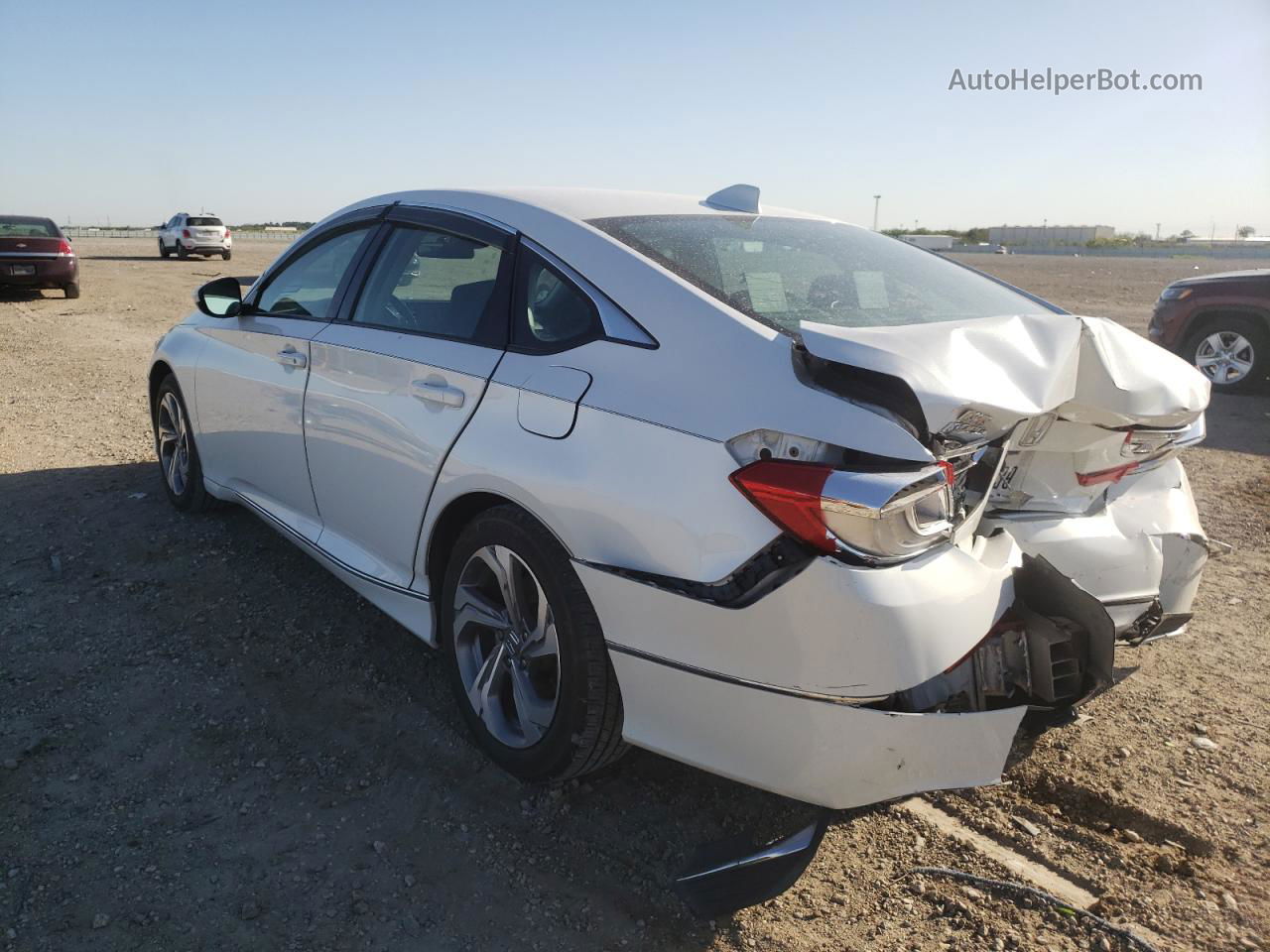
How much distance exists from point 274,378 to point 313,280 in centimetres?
43

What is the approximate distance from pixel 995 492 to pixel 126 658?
3.12 meters

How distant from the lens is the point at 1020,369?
7.52 ft

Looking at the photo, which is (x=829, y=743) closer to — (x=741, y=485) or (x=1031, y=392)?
(x=741, y=485)

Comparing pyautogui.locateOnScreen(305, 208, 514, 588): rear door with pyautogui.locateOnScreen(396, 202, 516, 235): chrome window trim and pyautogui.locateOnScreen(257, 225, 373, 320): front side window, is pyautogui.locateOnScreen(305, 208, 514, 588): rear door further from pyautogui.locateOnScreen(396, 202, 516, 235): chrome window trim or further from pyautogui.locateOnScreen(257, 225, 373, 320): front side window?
pyautogui.locateOnScreen(257, 225, 373, 320): front side window

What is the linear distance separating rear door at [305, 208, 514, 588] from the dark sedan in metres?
16.6

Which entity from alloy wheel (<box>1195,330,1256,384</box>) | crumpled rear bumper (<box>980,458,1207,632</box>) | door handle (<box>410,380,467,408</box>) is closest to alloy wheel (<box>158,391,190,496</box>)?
door handle (<box>410,380,467,408</box>)

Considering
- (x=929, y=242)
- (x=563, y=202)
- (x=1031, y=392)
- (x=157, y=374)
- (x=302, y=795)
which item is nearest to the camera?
(x=1031, y=392)

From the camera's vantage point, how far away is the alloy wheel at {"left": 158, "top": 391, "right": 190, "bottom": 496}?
16.8 feet

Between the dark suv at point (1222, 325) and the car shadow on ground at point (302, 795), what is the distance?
892 centimetres

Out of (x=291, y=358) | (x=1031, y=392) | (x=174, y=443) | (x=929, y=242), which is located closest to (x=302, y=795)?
(x=291, y=358)

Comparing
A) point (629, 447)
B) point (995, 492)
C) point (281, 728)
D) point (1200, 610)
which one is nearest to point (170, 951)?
point (281, 728)

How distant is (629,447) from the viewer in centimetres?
238

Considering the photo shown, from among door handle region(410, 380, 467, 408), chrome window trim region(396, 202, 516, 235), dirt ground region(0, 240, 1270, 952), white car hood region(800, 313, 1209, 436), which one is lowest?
dirt ground region(0, 240, 1270, 952)

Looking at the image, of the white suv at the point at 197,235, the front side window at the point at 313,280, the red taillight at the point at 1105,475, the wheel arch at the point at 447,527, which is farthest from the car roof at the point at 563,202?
the white suv at the point at 197,235
